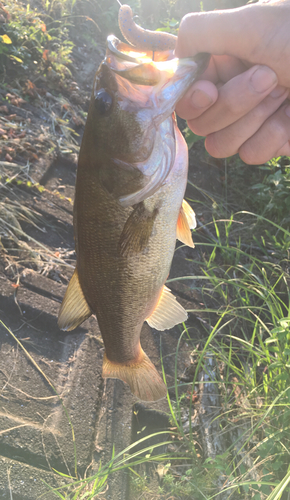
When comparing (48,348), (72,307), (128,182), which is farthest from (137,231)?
(48,348)

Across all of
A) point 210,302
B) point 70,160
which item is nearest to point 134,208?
point 210,302

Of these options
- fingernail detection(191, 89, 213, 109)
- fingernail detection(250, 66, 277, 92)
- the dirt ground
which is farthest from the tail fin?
fingernail detection(250, 66, 277, 92)

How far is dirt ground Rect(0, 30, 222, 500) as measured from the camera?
201 cm

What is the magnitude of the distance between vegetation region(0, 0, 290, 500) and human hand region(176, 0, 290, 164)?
660 millimetres

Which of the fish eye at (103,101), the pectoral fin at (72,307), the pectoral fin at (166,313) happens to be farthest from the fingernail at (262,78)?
the pectoral fin at (72,307)

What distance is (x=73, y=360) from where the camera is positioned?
2428 mm

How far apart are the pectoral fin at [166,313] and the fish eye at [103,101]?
0.80 m

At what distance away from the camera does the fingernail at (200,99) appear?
1315 millimetres

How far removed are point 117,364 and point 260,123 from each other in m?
1.28

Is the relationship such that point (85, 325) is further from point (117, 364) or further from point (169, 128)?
point (169, 128)

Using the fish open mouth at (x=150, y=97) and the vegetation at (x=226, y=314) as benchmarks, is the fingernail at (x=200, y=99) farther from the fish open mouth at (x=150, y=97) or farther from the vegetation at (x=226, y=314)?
the vegetation at (x=226, y=314)

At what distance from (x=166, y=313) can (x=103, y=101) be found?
937 mm

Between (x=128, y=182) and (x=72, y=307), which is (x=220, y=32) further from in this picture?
(x=72, y=307)

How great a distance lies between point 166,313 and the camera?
1613 mm
